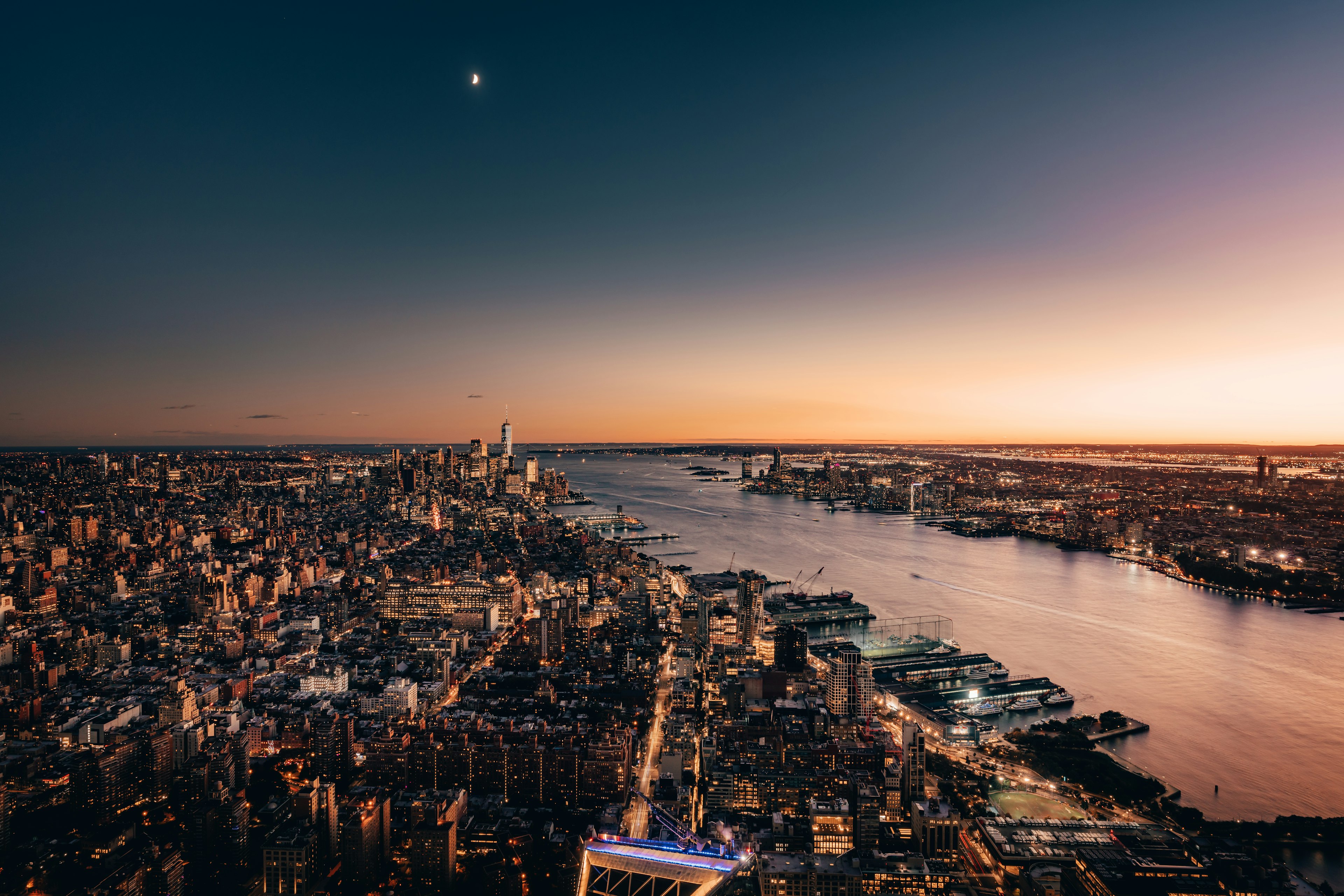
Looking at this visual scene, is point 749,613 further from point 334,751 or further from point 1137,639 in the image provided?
point 334,751

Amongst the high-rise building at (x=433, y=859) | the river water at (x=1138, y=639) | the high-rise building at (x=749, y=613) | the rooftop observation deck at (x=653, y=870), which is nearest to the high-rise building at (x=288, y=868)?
the high-rise building at (x=433, y=859)

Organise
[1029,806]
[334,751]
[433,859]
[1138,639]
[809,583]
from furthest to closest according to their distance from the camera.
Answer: [809,583] < [1138,639] < [334,751] < [1029,806] < [433,859]

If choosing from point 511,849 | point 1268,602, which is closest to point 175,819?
point 511,849

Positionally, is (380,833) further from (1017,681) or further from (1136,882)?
(1017,681)

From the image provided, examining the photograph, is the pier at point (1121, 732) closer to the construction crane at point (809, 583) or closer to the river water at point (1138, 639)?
the river water at point (1138, 639)

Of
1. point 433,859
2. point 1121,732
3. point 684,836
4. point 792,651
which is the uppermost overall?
point 684,836

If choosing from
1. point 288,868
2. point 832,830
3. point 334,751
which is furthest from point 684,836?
point 334,751
